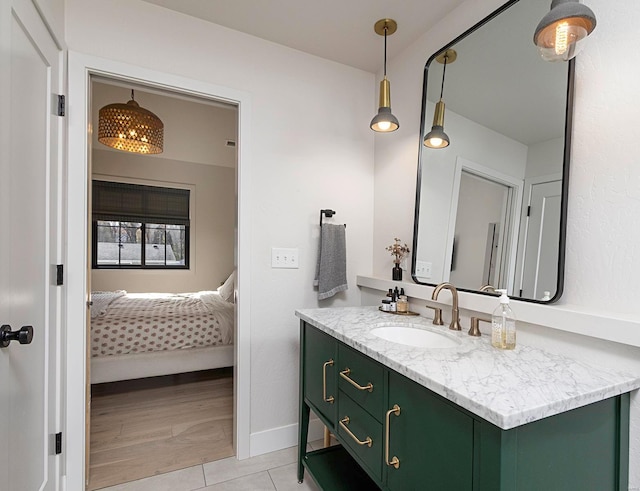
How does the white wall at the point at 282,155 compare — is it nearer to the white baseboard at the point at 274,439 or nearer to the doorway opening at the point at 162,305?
the white baseboard at the point at 274,439

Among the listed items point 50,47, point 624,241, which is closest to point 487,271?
point 624,241

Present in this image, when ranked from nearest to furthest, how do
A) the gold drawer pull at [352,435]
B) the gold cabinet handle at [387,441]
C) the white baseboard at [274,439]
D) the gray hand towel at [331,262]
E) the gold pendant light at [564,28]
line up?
1. the gold pendant light at [564,28]
2. the gold cabinet handle at [387,441]
3. the gold drawer pull at [352,435]
4. the white baseboard at [274,439]
5. the gray hand towel at [331,262]

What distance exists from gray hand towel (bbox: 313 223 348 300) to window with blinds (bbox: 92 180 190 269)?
3.57 m

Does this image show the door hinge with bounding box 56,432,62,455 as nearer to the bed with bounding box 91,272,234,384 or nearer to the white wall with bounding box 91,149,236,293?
the bed with bounding box 91,272,234,384

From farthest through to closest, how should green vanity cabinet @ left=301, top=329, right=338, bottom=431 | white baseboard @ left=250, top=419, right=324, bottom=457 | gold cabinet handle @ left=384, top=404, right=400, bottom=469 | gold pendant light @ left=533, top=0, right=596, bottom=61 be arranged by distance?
white baseboard @ left=250, top=419, right=324, bottom=457
green vanity cabinet @ left=301, top=329, right=338, bottom=431
gold cabinet handle @ left=384, top=404, right=400, bottom=469
gold pendant light @ left=533, top=0, right=596, bottom=61

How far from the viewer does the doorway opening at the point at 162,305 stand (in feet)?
6.74

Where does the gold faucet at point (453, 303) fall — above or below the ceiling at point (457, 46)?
below

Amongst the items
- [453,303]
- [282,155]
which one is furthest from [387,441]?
[282,155]

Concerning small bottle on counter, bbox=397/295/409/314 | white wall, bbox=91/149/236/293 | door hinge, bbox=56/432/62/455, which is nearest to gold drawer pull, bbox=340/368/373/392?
small bottle on counter, bbox=397/295/409/314

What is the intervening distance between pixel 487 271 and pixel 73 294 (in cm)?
195

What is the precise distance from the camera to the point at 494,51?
5.11 ft

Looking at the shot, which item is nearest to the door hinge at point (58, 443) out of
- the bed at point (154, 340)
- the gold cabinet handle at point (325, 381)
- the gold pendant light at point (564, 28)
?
the bed at point (154, 340)

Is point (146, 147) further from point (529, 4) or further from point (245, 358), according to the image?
point (529, 4)

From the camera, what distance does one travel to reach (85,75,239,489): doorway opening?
6.74 feet
